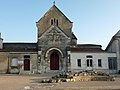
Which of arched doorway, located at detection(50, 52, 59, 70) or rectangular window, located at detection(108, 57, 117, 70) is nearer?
rectangular window, located at detection(108, 57, 117, 70)

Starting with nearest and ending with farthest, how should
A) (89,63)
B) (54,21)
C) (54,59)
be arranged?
(89,63) < (54,59) < (54,21)

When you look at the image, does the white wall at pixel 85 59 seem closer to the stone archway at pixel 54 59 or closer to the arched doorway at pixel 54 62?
the stone archway at pixel 54 59

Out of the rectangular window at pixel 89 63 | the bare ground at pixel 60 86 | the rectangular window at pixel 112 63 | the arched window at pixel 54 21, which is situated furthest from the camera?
the arched window at pixel 54 21

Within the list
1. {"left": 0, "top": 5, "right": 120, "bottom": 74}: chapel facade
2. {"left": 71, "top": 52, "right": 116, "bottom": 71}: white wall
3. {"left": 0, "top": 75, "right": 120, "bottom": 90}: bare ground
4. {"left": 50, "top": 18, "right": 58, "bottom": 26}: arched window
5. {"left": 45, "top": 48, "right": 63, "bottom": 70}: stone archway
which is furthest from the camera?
{"left": 50, "top": 18, "right": 58, "bottom": 26}: arched window

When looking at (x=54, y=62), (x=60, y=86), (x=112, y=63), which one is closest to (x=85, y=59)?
(x=112, y=63)

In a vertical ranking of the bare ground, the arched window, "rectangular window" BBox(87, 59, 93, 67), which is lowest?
the bare ground

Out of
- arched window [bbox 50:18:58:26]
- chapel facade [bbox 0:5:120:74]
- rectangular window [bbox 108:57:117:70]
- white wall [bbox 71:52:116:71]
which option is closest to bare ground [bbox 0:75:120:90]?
white wall [bbox 71:52:116:71]

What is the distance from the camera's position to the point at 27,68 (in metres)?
43.7

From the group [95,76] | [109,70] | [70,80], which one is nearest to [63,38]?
[109,70]

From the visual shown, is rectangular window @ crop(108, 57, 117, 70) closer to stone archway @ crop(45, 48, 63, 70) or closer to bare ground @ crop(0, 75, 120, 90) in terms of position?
stone archway @ crop(45, 48, 63, 70)

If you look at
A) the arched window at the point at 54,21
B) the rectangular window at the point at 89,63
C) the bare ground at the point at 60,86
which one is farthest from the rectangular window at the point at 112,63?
the bare ground at the point at 60,86

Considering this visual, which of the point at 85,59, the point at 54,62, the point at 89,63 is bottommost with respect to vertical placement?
the point at 89,63

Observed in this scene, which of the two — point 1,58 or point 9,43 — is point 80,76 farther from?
point 9,43

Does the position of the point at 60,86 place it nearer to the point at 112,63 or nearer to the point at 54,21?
the point at 112,63
